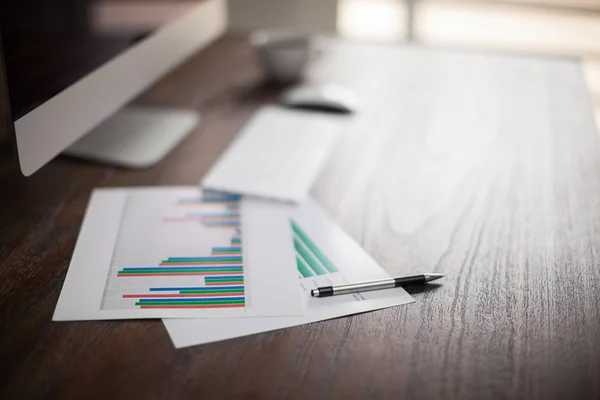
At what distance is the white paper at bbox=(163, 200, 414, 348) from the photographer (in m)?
0.79

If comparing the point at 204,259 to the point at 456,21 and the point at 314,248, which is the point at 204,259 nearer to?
the point at 314,248

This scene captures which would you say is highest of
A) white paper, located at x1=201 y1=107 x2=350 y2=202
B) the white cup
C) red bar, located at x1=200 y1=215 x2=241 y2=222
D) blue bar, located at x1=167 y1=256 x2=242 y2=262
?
the white cup

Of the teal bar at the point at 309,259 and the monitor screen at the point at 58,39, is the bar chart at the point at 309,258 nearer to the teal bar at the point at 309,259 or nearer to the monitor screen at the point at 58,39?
the teal bar at the point at 309,259

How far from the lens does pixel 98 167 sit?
1153 millimetres

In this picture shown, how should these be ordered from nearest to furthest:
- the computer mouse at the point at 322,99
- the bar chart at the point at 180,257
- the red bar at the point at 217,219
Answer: the bar chart at the point at 180,257
the red bar at the point at 217,219
the computer mouse at the point at 322,99

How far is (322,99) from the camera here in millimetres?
1370

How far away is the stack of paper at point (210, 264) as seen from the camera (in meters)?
0.81

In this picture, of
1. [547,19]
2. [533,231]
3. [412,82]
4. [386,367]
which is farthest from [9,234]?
[547,19]

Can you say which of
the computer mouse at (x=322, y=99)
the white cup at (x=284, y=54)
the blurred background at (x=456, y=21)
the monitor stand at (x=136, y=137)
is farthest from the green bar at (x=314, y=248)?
the blurred background at (x=456, y=21)

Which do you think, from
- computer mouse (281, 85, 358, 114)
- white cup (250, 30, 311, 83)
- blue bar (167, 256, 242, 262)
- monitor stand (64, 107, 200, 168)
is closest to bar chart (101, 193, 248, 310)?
blue bar (167, 256, 242, 262)

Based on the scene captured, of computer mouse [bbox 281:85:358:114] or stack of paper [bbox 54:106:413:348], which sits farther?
computer mouse [bbox 281:85:358:114]

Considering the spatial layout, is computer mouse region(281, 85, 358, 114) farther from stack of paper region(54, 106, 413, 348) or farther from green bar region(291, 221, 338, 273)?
green bar region(291, 221, 338, 273)

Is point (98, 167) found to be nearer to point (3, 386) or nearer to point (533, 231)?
point (3, 386)

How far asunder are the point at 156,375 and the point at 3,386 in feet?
0.49
